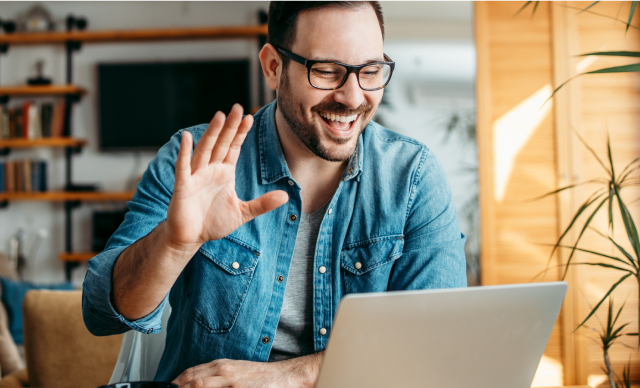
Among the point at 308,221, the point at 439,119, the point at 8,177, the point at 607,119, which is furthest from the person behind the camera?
the point at 8,177

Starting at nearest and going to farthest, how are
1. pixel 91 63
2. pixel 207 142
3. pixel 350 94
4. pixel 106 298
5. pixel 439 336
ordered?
pixel 439 336 < pixel 207 142 < pixel 106 298 < pixel 350 94 < pixel 91 63

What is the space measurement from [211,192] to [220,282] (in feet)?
1.16

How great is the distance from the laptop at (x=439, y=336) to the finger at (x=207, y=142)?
32 cm

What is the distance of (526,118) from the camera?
2.75 metres

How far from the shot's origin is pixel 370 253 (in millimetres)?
1059

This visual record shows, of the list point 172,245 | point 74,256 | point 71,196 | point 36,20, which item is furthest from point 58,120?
point 172,245

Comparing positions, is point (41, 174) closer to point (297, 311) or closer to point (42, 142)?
point (42, 142)

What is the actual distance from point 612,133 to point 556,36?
0.65 meters

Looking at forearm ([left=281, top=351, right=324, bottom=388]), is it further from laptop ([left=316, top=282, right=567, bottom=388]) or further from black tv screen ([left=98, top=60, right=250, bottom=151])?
black tv screen ([left=98, top=60, right=250, bottom=151])

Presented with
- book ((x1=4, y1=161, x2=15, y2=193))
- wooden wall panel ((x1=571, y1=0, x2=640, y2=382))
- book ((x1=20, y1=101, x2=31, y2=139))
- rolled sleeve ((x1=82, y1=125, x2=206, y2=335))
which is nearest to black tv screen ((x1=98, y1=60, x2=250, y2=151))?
book ((x1=20, y1=101, x2=31, y2=139))

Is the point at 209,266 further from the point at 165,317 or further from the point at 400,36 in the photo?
the point at 400,36

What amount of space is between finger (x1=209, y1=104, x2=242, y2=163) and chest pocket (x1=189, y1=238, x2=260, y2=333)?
0.35 meters

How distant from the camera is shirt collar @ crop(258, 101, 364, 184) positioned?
1107mm

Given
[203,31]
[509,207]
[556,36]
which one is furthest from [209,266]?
[203,31]
